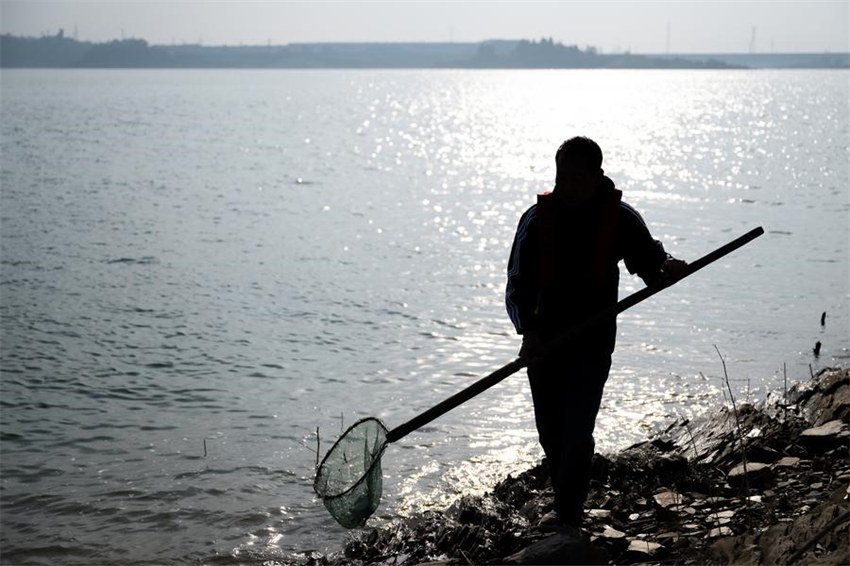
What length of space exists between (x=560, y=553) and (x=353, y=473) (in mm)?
1860

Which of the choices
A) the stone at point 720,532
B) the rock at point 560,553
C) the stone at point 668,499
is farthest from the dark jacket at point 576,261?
the stone at point 668,499

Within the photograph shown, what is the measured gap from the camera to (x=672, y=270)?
5359 mm

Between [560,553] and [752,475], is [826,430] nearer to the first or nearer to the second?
[752,475]

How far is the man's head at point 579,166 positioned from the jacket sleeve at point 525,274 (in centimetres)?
26

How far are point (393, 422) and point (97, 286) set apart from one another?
9.19 meters

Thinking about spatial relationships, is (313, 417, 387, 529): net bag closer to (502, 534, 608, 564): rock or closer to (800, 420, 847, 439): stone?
(502, 534, 608, 564): rock

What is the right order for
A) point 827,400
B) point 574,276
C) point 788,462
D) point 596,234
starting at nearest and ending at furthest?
1. point 596,234
2. point 574,276
3. point 788,462
4. point 827,400

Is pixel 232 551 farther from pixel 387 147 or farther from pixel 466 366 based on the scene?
pixel 387 147

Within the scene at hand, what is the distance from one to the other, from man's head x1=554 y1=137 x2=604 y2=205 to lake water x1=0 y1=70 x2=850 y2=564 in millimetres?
3893

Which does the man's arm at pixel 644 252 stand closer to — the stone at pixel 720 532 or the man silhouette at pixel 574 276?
the man silhouette at pixel 574 276

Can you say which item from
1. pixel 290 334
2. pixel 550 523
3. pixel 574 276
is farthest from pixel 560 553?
pixel 290 334

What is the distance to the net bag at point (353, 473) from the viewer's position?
21.5 feet

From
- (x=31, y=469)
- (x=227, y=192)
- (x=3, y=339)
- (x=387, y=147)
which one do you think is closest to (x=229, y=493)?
(x=31, y=469)

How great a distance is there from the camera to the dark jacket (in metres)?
5.30
